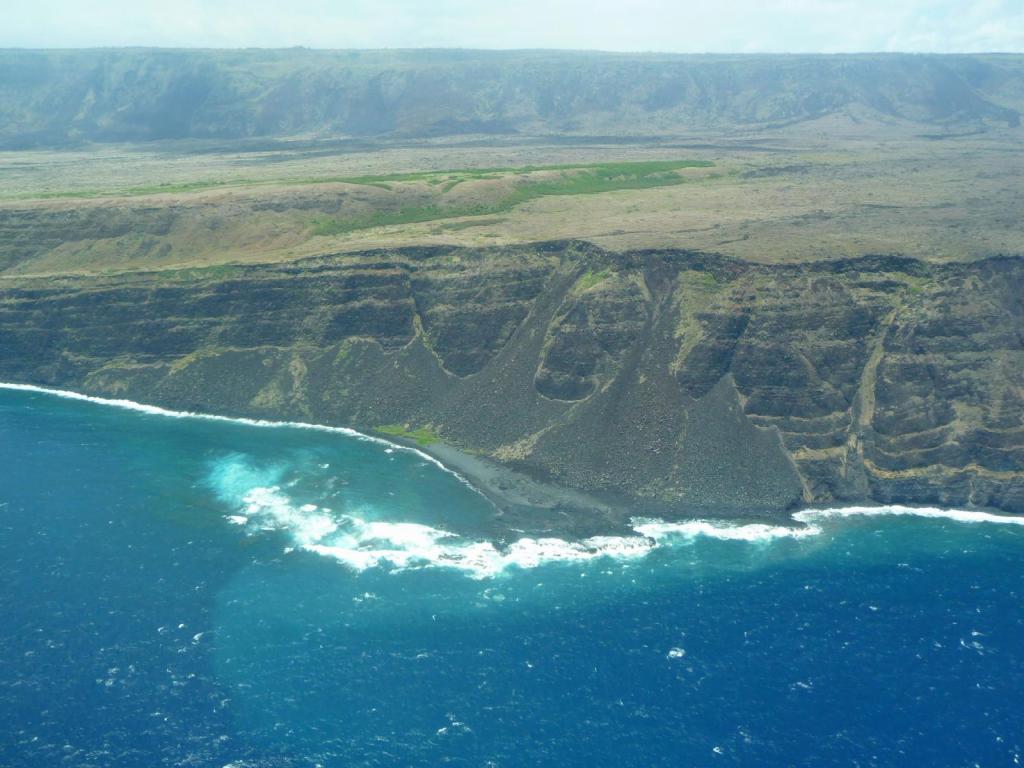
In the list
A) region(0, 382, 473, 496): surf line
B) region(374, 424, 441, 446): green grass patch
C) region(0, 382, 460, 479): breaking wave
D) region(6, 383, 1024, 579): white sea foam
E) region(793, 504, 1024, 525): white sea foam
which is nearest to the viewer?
region(6, 383, 1024, 579): white sea foam

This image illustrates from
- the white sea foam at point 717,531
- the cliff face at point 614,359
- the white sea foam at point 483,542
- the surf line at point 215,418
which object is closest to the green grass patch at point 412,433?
the cliff face at point 614,359

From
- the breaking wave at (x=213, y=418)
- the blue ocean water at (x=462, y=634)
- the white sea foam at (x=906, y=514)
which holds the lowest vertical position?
the blue ocean water at (x=462, y=634)

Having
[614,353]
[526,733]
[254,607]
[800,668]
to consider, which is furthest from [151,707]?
[614,353]

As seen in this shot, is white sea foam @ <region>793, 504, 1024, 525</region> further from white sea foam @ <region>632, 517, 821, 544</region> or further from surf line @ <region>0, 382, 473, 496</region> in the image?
surf line @ <region>0, 382, 473, 496</region>

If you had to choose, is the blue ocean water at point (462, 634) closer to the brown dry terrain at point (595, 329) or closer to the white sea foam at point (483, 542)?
the white sea foam at point (483, 542)

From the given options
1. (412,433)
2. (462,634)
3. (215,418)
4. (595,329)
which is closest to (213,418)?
(215,418)

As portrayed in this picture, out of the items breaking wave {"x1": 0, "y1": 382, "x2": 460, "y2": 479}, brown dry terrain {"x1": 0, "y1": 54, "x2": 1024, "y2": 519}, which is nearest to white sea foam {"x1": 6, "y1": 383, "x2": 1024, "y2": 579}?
brown dry terrain {"x1": 0, "y1": 54, "x2": 1024, "y2": 519}
